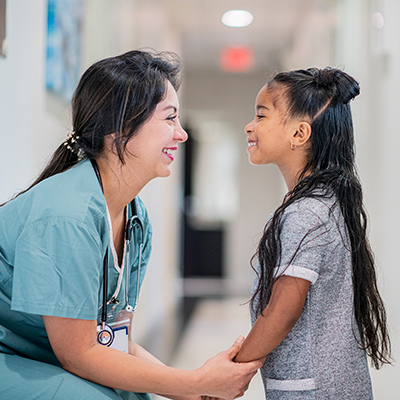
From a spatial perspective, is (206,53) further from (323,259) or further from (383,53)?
(323,259)

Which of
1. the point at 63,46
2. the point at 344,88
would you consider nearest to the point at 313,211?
the point at 344,88

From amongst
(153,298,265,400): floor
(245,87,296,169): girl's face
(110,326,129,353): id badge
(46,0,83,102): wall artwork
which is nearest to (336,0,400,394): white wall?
(153,298,265,400): floor

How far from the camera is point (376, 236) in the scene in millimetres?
2586

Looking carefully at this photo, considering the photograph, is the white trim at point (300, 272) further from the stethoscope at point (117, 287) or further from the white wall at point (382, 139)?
the white wall at point (382, 139)

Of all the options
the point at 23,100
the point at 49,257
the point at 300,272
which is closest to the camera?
the point at 49,257

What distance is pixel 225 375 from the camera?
1265 mm

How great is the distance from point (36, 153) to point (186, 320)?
10.4 ft

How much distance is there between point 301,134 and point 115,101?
0.52 meters

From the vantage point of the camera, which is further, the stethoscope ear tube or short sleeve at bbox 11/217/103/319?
→ the stethoscope ear tube

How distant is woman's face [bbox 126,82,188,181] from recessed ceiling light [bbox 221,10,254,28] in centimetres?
338

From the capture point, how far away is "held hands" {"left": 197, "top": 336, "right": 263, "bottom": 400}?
1.24 meters

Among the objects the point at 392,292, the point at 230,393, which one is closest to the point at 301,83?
the point at 230,393

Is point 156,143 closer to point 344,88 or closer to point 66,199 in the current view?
point 66,199

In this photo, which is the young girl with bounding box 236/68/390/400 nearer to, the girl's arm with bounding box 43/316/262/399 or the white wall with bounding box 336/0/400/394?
the girl's arm with bounding box 43/316/262/399
